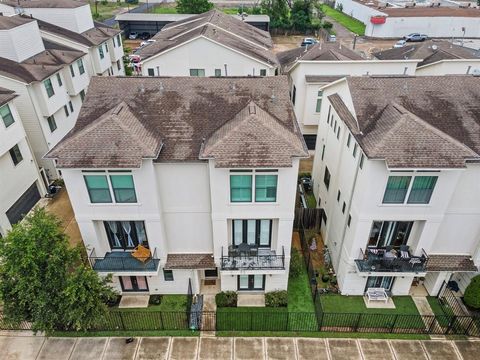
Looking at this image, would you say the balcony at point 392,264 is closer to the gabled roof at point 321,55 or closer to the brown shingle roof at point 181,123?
the brown shingle roof at point 181,123

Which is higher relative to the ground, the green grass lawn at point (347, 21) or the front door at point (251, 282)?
the front door at point (251, 282)

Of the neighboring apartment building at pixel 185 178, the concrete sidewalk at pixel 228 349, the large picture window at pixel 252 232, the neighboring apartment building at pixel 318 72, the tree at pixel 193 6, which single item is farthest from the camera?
the tree at pixel 193 6

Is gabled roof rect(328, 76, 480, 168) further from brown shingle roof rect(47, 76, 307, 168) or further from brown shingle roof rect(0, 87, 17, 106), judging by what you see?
brown shingle roof rect(0, 87, 17, 106)

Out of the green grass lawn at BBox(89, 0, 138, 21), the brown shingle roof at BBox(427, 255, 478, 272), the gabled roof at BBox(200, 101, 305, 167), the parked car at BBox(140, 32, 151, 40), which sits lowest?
the green grass lawn at BBox(89, 0, 138, 21)

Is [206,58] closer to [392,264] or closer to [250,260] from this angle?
[250,260]

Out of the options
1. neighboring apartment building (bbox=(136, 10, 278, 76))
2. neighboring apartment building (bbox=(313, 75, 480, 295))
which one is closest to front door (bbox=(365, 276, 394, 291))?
neighboring apartment building (bbox=(313, 75, 480, 295))

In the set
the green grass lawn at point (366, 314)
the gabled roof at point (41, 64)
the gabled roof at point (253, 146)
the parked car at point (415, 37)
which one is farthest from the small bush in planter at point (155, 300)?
the parked car at point (415, 37)

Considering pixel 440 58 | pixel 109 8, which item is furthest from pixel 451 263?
pixel 109 8
